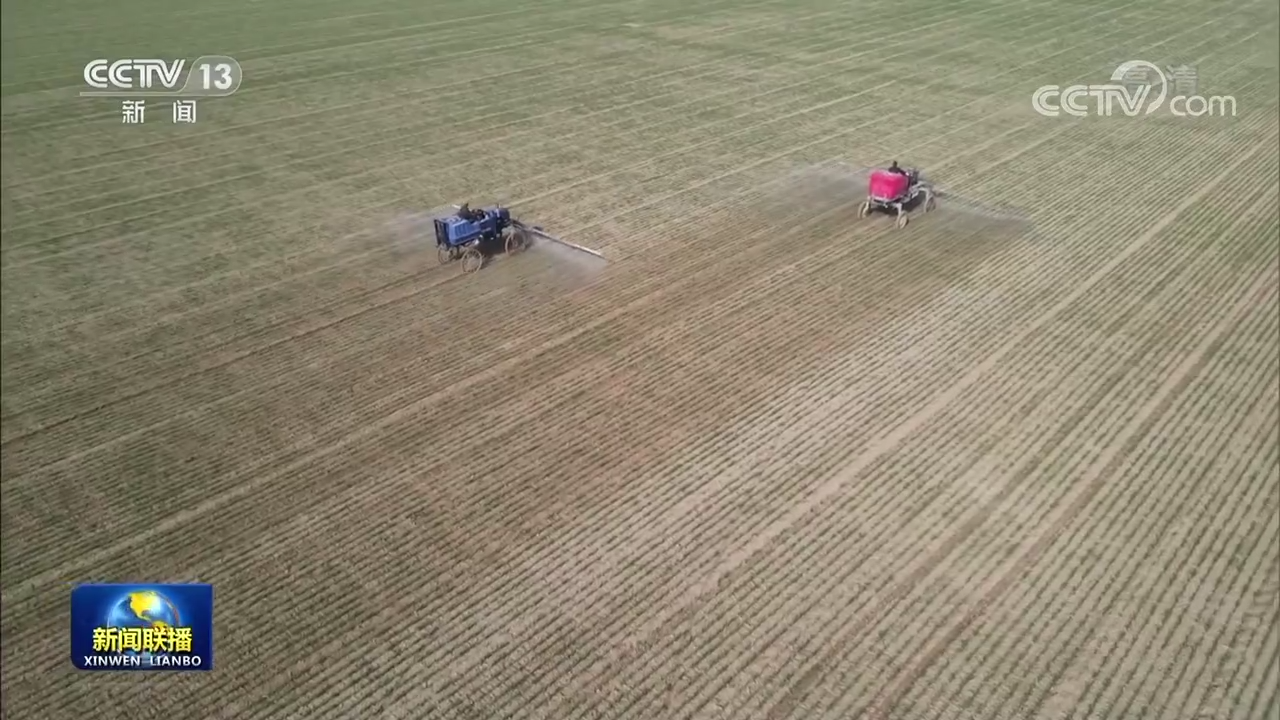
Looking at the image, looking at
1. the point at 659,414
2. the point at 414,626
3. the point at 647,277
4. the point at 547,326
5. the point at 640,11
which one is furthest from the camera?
the point at 640,11

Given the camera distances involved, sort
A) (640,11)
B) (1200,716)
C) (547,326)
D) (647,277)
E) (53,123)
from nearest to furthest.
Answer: (1200,716), (547,326), (647,277), (53,123), (640,11)

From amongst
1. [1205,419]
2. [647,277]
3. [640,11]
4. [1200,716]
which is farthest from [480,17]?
[1200,716]

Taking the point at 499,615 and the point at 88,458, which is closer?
the point at 499,615

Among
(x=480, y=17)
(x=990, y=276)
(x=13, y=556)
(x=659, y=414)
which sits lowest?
(x=13, y=556)

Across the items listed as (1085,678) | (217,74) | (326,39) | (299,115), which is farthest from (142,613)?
(326,39)

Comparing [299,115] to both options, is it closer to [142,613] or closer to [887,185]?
[887,185]

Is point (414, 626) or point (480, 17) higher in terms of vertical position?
point (480, 17)

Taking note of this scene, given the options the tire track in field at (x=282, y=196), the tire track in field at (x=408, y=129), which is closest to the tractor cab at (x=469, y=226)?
the tire track in field at (x=282, y=196)

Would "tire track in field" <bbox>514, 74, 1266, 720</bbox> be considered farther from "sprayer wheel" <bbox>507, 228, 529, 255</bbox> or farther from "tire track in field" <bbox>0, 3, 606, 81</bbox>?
"tire track in field" <bbox>0, 3, 606, 81</bbox>

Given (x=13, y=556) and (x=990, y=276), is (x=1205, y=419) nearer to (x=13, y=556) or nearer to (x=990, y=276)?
(x=990, y=276)
